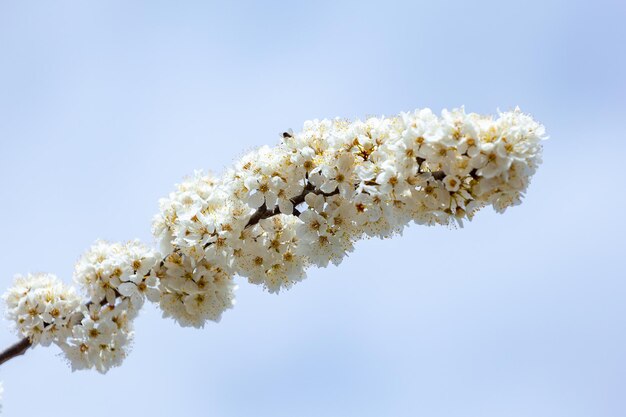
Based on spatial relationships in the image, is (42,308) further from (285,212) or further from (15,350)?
(285,212)

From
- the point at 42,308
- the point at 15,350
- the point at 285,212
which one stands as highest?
the point at 285,212

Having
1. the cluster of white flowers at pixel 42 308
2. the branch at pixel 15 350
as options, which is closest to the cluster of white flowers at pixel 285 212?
the cluster of white flowers at pixel 42 308

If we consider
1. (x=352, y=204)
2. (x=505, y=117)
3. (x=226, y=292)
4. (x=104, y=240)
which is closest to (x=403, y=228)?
Answer: (x=352, y=204)

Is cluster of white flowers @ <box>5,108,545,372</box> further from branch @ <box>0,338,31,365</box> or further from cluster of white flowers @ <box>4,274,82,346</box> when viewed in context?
branch @ <box>0,338,31,365</box>

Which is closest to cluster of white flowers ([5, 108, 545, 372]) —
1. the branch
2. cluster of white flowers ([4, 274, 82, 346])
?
cluster of white flowers ([4, 274, 82, 346])

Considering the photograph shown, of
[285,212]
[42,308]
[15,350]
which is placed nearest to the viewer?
[285,212]

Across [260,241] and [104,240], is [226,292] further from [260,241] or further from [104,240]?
[104,240]

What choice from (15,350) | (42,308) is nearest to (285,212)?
(42,308)
